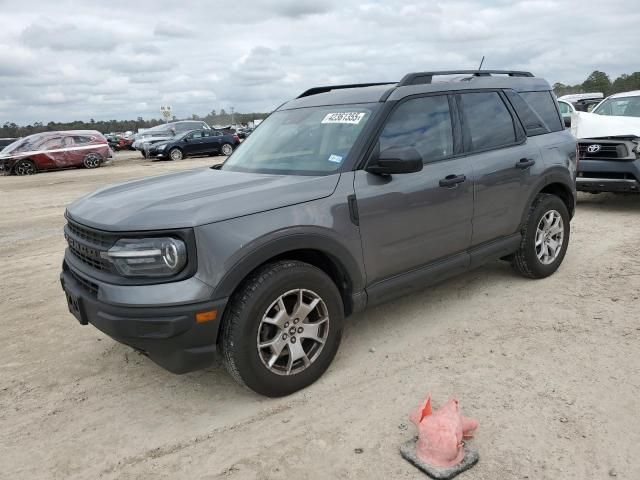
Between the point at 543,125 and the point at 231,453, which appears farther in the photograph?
the point at 543,125

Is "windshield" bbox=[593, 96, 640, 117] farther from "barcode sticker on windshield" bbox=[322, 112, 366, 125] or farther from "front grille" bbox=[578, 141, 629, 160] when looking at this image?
"barcode sticker on windshield" bbox=[322, 112, 366, 125]

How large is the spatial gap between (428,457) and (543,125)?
11.9ft

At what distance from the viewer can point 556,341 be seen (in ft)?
12.5

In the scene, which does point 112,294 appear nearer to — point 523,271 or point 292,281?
point 292,281

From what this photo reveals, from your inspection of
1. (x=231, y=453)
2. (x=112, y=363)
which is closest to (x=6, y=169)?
(x=112, y=363)

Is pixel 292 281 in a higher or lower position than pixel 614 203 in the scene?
higher

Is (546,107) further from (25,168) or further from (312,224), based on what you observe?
(25,168)

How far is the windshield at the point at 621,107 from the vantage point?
8.81 metres

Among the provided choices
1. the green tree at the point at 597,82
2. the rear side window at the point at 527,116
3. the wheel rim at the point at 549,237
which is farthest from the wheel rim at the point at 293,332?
the green tree at the point at 597,82

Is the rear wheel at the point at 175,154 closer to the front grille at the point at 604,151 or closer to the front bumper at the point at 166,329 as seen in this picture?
the front grille at the point at 604,151

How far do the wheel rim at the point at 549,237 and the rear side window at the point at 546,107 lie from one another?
34.4 inches

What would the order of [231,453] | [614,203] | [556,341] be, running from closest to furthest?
[231,453], [556,341], [614,203]

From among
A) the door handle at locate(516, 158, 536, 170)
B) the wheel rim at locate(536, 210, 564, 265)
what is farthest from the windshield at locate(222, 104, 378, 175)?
the wheel rim at locate(536, 210, 564, 265)

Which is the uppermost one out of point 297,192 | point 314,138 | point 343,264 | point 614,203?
point 314,138
